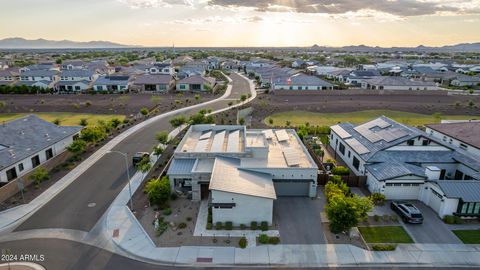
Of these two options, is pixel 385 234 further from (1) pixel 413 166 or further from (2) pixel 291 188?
(1) pixel 413 166

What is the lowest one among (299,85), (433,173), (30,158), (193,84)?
(30,158)

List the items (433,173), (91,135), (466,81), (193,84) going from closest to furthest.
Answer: (433,173) < (91,135) < (193,84) < (466,81)

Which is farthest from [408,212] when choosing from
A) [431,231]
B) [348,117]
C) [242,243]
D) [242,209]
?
[348,117]

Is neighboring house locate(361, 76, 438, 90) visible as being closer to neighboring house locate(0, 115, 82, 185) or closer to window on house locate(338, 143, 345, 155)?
window on house locate(338, 143, 345, 155)

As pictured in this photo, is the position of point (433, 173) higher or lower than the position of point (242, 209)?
higher

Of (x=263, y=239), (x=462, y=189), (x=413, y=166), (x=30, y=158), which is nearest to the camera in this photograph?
(x=263, y=239)

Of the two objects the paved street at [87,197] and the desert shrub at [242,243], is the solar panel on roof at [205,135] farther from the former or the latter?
the desert shrub at [242,243]

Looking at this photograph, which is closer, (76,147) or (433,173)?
(433,173)

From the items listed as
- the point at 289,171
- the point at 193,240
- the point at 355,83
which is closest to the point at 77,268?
the point at 193,240
